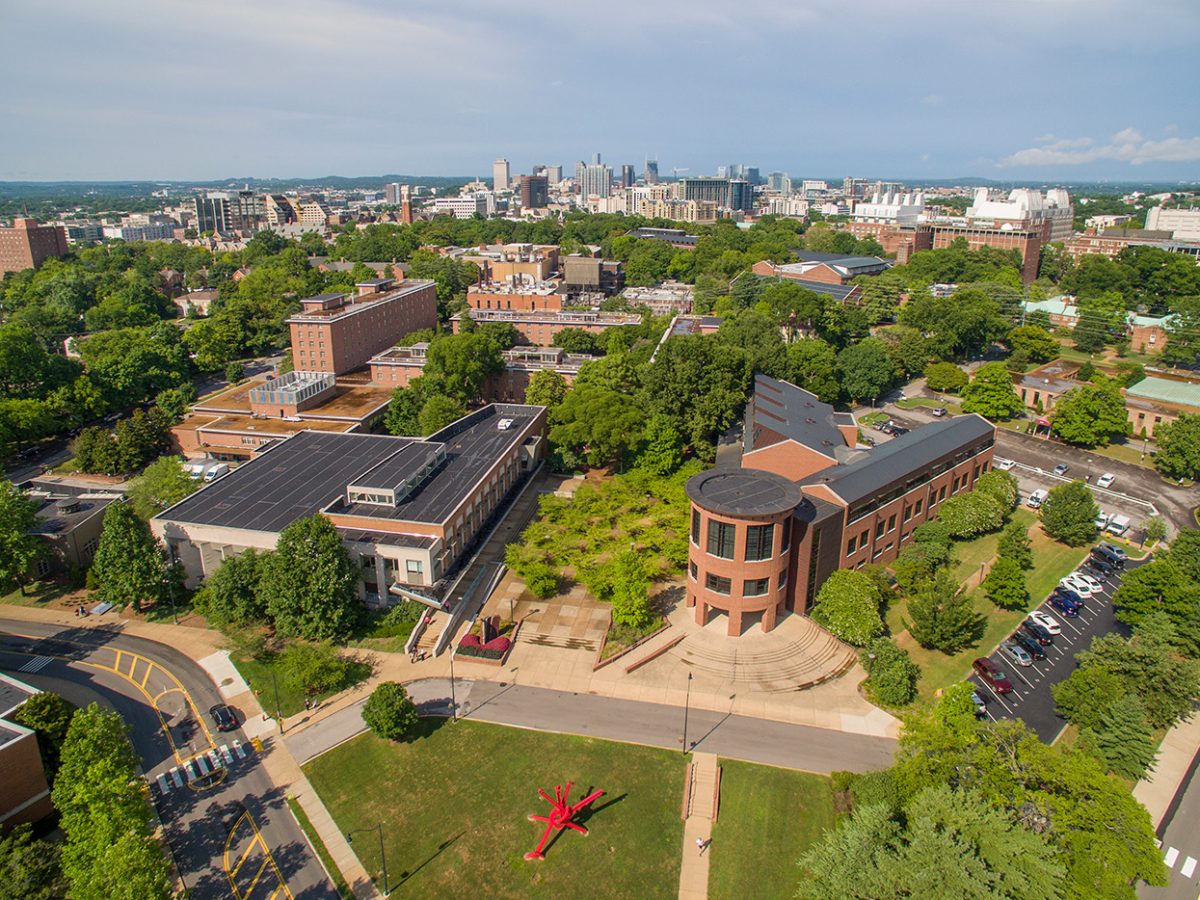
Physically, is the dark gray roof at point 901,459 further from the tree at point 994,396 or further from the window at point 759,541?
the tree at point 994,396

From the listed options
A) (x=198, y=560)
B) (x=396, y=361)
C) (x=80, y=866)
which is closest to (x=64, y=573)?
(x=198, y=560)

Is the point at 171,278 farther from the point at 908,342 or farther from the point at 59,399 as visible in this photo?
the point at 908,342

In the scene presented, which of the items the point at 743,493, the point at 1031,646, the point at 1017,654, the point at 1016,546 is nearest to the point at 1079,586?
the point at 1016,546

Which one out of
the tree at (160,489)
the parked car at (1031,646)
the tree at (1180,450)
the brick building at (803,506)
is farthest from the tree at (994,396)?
the tree at (160,489)

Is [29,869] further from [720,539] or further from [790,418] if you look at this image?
[790,418]

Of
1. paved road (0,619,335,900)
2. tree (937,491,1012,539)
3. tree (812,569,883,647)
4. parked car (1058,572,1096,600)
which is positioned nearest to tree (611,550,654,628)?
tree (812,569,883,647)

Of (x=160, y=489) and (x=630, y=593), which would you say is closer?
(x=630, y=593)

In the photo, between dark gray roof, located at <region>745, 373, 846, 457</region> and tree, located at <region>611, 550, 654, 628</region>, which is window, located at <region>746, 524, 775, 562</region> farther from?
dark gray roof, located at <region>745, 373, 846, 457</region>
